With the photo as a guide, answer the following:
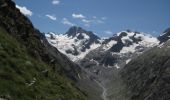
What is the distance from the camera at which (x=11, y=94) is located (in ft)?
79.6

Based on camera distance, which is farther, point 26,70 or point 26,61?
point 26,61

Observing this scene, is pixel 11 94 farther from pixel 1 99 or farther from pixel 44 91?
pixel 44 91

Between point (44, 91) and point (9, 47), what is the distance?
558cm

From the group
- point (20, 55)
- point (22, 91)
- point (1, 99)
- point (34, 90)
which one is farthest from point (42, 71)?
point (1, 99)

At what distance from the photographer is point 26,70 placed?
32.2 m

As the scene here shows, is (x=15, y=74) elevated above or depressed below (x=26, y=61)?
below

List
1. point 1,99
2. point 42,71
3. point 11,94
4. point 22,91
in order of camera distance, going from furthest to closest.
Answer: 1. point 42,71
2. point 22,91
3. point 11,94
4. point 1,99

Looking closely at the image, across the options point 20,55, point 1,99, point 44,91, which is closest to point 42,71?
point 20,55

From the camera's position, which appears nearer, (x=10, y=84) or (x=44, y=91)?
(x=10, y=84)

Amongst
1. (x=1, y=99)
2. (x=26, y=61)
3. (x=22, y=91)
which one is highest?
(x=26, y=61)

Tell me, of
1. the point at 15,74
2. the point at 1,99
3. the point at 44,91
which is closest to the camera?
the point at 1,99

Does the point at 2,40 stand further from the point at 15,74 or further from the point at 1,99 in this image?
the point at 1,99

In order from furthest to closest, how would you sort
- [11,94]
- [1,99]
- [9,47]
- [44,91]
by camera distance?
[9,47]
[44,91]
[11,94]
[1,99]

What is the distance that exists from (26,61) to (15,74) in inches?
220
